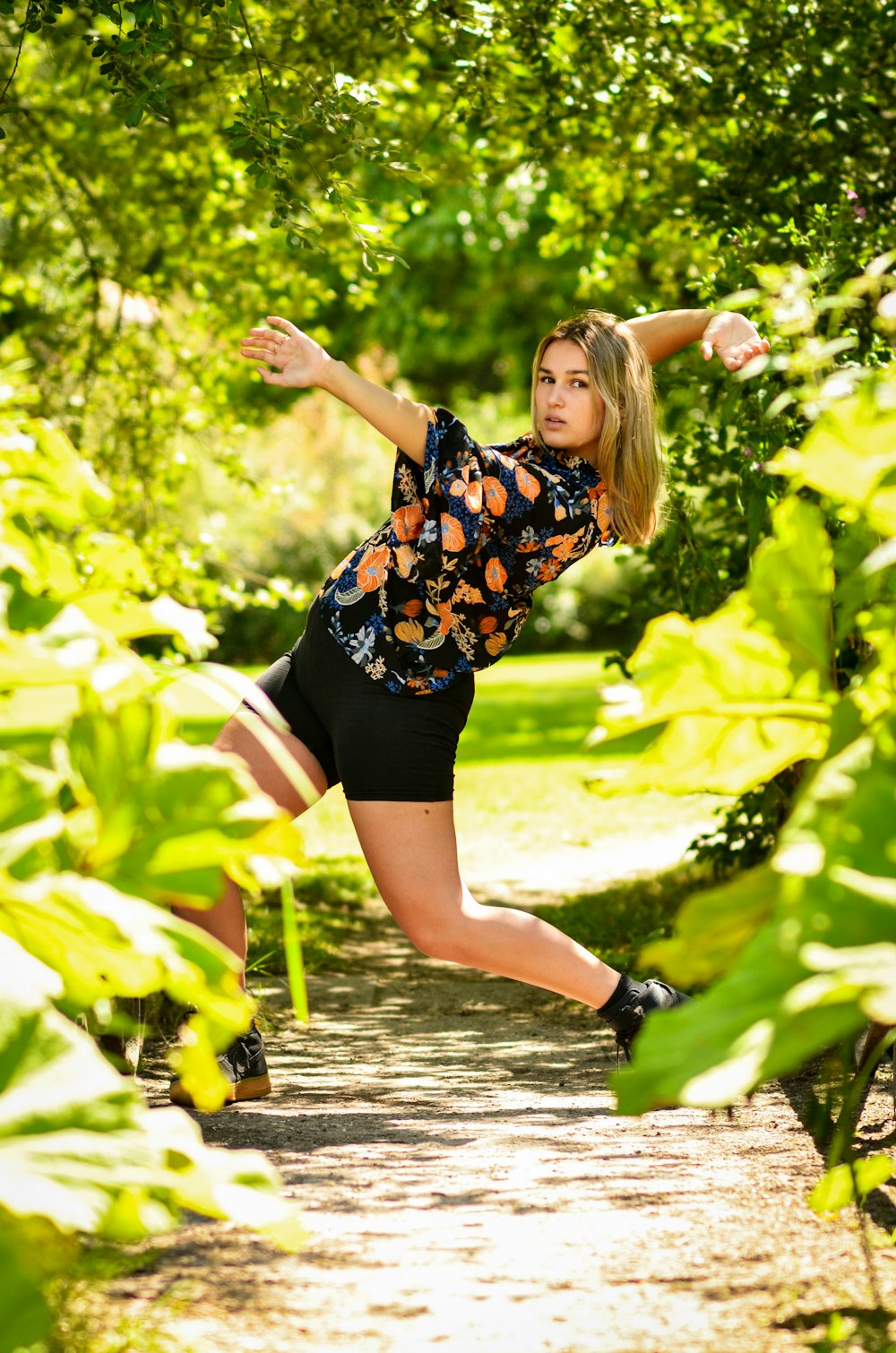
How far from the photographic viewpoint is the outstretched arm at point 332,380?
266 centimetres

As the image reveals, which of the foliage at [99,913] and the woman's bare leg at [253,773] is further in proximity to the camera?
the woman's bare leg at [253,773]

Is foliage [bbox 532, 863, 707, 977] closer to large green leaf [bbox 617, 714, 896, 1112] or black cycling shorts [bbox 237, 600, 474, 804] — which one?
black cycling shorts [bbox 237, 600, 474, 804]

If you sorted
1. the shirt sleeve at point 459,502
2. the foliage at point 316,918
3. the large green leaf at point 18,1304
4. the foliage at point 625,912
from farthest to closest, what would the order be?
1. the foliage at point 316,918
2. the foliage at point 625,912
3. the shirt sleeve at point 459,502
4. the large green leaf at point 18,1304

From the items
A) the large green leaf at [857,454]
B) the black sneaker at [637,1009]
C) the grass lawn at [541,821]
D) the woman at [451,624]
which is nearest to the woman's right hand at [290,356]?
the woman at [451,624]

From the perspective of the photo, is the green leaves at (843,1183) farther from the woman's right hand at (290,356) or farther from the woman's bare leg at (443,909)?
the woman's right hand at (290,356)

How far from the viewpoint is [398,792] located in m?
2.99

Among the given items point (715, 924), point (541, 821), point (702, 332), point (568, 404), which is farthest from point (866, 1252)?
point (541, 821)

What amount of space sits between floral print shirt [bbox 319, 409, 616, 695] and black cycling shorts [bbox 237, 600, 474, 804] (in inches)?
1.5

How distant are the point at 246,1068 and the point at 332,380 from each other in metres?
1.51

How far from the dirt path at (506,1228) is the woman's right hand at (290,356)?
1434 millimetres

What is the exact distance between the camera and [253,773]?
3.11 metres

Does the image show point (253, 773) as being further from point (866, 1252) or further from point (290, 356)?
point (866, 1252)

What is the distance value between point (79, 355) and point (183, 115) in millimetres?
1326

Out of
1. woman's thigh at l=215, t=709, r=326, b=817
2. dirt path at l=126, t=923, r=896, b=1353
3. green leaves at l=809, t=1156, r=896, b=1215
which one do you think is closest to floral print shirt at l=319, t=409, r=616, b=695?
woman's thigh at l=215, t=709, r=326, b=817
